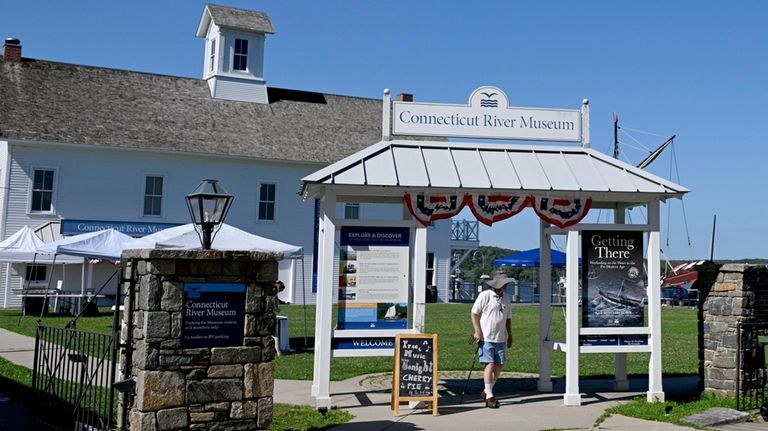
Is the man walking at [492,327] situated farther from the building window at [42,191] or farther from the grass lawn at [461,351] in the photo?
the building window at [42,191]

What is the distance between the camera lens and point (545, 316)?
11.8m

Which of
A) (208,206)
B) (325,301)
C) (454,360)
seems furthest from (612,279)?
(208,206)

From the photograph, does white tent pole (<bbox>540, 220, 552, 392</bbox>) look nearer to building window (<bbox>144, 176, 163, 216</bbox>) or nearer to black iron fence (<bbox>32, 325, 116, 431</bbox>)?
black iron fence (<bbox>32, 325, 116, 431</bbox>)

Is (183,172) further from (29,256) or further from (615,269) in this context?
(615,269)

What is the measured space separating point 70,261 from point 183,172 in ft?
21.2

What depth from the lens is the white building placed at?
1182 inches

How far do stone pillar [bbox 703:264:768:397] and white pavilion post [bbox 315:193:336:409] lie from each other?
549 centimetres

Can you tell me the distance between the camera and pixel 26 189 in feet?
97.6

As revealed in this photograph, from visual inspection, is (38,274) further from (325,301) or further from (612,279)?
(612,279)

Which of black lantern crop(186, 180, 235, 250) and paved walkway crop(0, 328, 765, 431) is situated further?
paved walkway crop(0, 328, 765, 431)

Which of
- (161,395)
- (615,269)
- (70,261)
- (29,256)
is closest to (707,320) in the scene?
(615,269)

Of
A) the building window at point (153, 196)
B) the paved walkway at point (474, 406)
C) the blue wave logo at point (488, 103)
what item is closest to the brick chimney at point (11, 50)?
the building window at point (153, 196)

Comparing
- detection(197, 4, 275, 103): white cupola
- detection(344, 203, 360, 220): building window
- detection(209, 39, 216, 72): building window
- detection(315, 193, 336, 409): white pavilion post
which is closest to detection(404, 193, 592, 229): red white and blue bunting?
detection(315, 193, 336, 409): white pavilion post

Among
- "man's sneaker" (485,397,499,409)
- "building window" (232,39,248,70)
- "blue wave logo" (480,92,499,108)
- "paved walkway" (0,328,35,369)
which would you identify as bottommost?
"man's sneaker" (485,397,499,409)
